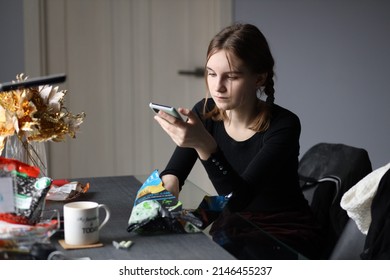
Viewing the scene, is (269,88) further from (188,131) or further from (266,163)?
(188,131)

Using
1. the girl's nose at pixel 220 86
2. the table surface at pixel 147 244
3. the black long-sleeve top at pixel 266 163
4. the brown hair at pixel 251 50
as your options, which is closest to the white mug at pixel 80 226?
the table surface at pixel 147 244

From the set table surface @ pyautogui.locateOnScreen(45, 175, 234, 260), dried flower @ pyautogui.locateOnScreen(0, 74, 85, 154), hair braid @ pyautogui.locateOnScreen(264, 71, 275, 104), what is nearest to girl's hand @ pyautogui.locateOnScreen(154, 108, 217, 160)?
table surface @ pyautogui.locateOnScreen(45, 175, 234, 260)

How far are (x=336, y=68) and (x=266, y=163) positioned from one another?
195 cm

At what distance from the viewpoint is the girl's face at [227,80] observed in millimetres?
1657

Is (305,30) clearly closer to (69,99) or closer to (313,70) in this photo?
(313,70)

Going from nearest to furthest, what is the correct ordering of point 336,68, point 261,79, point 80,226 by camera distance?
point 80,226 → point 261,79 → point 336,68

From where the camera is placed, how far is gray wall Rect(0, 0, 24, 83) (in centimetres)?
292

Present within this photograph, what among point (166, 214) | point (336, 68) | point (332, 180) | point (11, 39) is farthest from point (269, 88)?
point (336, 68)

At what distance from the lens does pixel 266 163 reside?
1.65 metres

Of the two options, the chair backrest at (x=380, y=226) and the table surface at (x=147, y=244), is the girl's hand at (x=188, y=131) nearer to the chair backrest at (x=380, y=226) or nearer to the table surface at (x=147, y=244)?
the table surface at (x=147, y=244)

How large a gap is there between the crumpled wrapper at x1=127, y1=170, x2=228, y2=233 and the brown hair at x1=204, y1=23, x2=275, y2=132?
415mm

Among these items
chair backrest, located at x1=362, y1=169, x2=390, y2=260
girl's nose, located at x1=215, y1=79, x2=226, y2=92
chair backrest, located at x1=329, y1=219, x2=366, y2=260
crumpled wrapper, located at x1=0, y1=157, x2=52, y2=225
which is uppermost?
girl's nose, located at x1=215, y1=79, x2=226, y2=92

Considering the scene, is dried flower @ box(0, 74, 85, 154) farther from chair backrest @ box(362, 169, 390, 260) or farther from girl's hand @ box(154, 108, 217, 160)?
chair backrest @ box(362, 169, 390, 260)

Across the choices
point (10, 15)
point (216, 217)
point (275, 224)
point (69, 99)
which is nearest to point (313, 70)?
point (69, 99)
